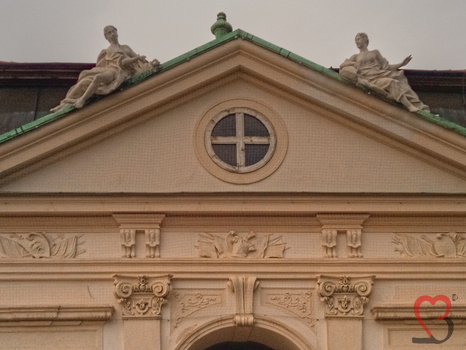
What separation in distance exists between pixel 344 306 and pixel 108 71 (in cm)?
482

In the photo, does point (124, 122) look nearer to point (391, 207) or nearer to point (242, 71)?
point (242, 71)

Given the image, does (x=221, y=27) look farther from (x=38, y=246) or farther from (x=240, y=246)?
(x=38, y=246)

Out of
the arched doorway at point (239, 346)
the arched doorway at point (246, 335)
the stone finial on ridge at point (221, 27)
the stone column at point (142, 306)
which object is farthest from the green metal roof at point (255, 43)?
the arched doorway at point (239, 346)

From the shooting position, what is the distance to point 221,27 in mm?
16656

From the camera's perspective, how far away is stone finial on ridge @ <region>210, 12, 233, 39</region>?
655 inches

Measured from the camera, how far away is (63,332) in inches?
577

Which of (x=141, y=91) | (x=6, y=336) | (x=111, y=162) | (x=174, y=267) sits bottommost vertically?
(x=6, y=336)

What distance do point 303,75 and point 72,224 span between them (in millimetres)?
4054

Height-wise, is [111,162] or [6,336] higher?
[111,162]

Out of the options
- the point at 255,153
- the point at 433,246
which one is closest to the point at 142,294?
the point at 255,153

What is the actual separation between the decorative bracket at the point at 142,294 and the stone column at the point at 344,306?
7.31 ft

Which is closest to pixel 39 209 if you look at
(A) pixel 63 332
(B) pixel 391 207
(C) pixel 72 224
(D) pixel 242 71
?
(C) pixel 72 224

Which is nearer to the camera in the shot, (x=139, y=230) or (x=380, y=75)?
(x=139, y=230)

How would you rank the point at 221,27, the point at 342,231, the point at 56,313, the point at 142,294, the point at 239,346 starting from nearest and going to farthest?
the point at 56,313, the point at 142,294, the point at 342,231, the point at 239,346, the point at 221,27
